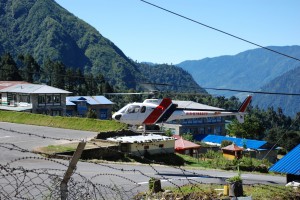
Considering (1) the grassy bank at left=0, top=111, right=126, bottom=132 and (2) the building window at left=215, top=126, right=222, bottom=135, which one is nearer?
(1) the grassy bank at left=0, top=111, right=126, bottom=132

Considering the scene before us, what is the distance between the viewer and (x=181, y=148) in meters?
35.4

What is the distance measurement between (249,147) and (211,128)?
575 inches

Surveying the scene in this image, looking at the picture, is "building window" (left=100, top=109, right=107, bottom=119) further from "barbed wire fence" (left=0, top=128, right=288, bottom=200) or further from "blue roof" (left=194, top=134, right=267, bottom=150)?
"barbed wire fence" (left=0, top=128, right=288, bottom=200)

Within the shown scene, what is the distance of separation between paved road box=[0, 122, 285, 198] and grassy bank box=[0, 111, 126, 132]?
137 centimetres

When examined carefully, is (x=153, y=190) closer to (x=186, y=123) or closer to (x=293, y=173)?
(x=293, y=173)

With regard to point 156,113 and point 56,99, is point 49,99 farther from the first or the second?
point 156,113

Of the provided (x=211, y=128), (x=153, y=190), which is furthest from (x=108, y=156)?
(x=211, y=128)

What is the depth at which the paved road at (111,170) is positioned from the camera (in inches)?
642

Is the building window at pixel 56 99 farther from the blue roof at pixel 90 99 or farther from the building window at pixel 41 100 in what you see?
the blue roof at pixel 90 99

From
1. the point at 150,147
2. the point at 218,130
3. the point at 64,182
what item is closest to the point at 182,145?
the point at 150,147

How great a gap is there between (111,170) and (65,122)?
17.9m

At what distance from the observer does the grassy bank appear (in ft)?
115

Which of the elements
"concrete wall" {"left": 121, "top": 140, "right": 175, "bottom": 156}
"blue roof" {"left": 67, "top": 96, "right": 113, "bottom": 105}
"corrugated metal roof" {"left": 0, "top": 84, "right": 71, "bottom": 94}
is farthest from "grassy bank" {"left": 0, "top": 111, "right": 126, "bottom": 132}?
"blue roof" {"left": 67, "top": 96, "right": 113, "bottom": 105}

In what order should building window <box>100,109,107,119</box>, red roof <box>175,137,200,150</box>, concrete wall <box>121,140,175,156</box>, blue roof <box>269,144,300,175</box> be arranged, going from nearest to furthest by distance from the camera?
1. blue roof <box>269,144,300,175</box>
2. concrete wall <box>121,140,175,156</box>
3. red roof <box>175,137,200,150</box>
4. building window <box>100,109,107,119</box>
